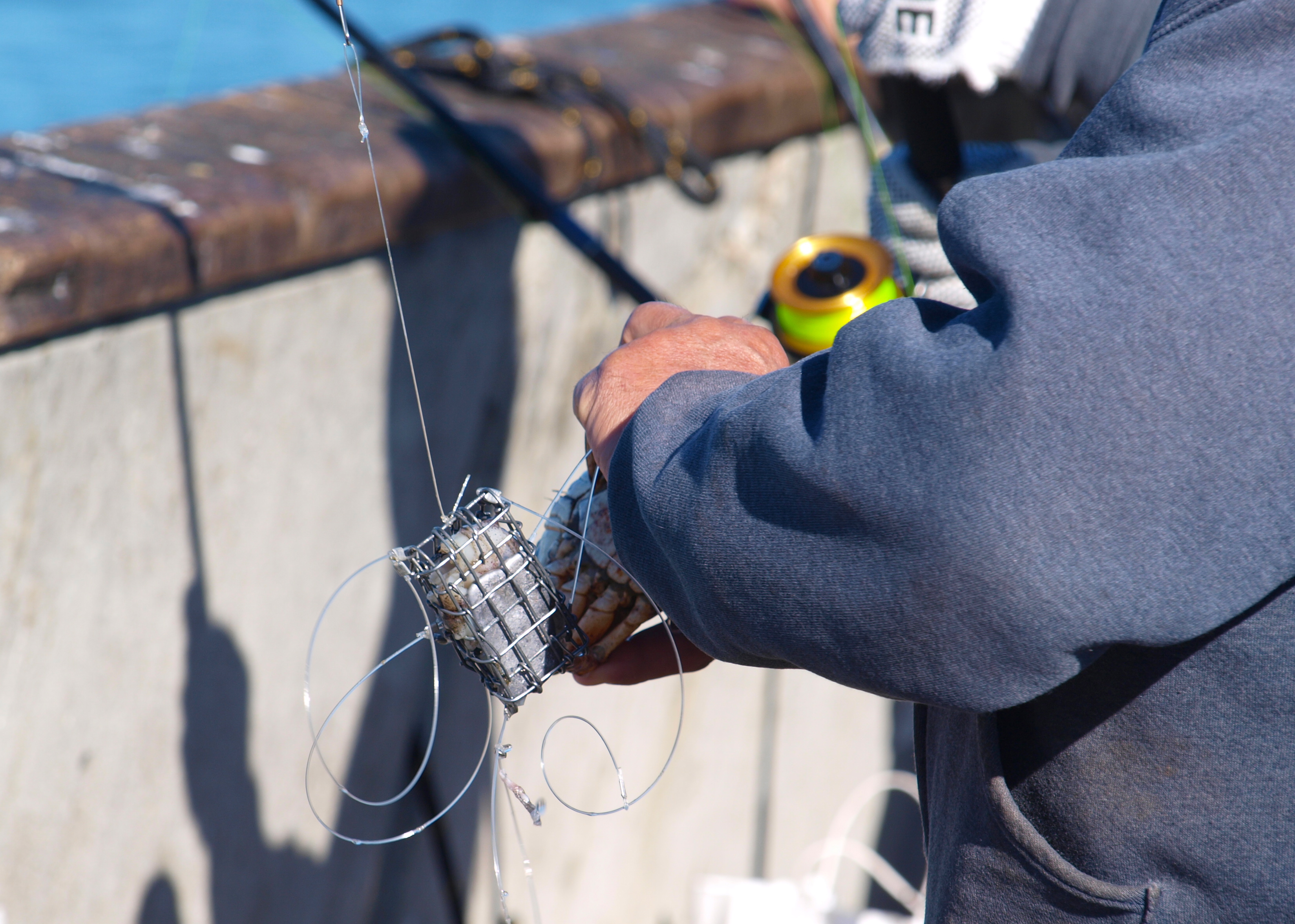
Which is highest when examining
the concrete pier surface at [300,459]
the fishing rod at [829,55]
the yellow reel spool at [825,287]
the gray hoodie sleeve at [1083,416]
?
the gray hoodie sleeve at [1083,416]

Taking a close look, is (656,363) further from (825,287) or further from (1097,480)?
(825,287)

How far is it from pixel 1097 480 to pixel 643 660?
53 centimetres

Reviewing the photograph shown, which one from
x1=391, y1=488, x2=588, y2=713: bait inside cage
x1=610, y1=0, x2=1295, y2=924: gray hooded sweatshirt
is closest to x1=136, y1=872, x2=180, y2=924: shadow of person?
x1=391, y1=488, x2=588, y2=713: bait inside cage

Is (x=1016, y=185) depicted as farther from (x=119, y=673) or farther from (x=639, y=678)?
(x=119, y=673)

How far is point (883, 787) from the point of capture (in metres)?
3.39

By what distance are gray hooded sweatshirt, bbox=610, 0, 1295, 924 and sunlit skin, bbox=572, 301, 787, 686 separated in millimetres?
92

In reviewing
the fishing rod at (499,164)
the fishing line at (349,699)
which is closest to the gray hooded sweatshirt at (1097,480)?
the fishing line at (349,699)

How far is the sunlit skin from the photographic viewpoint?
35.4 inches

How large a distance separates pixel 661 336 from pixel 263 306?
1066 mm

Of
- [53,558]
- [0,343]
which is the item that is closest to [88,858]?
[53,558]

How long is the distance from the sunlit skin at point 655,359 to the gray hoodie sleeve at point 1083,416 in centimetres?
20

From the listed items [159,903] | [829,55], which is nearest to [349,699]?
[159,903]

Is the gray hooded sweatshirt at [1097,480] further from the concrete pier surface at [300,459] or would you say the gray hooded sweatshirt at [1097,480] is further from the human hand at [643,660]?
the concrete pier surface at [300,459]

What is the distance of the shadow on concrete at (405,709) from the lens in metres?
1.91
